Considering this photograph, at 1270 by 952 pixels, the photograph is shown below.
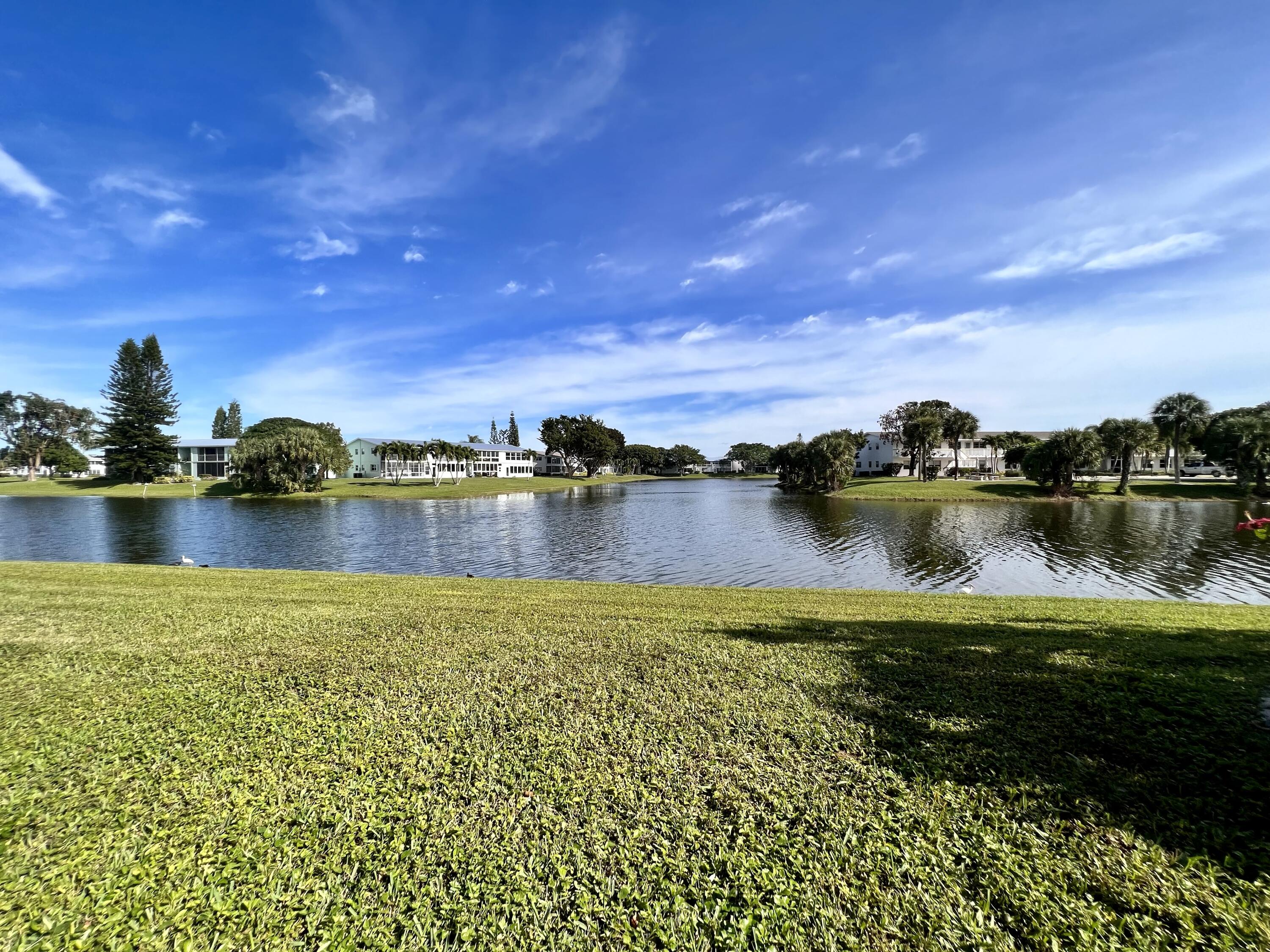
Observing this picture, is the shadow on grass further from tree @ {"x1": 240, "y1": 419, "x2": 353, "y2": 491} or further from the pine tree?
the pine tree

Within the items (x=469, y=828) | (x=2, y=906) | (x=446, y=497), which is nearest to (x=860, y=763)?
(x=469, y=828)

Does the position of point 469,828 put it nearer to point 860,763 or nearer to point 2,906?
point 2,906

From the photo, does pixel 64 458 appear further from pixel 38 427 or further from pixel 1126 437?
pixel 1126 437

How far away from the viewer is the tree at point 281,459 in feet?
186

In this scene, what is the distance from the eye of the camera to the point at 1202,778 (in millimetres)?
3652

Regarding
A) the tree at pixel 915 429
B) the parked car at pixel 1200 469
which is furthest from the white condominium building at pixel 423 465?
the parked car at pixel 1200 469

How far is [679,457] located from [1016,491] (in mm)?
114705

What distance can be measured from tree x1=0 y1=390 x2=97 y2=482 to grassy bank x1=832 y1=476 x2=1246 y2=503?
141 metres

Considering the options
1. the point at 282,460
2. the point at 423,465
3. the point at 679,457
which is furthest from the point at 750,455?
the point at 282,460

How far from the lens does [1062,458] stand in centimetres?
4956

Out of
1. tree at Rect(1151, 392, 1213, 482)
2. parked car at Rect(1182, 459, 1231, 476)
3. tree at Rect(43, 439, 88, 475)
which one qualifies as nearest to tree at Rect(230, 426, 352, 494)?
tree at Rect(43, 439, 88, 475)

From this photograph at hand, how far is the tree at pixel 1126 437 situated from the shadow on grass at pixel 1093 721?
A: 62984 millimetres

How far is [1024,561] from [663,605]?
1955 cm

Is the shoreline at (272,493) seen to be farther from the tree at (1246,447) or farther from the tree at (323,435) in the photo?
the tree at (1246,447)
